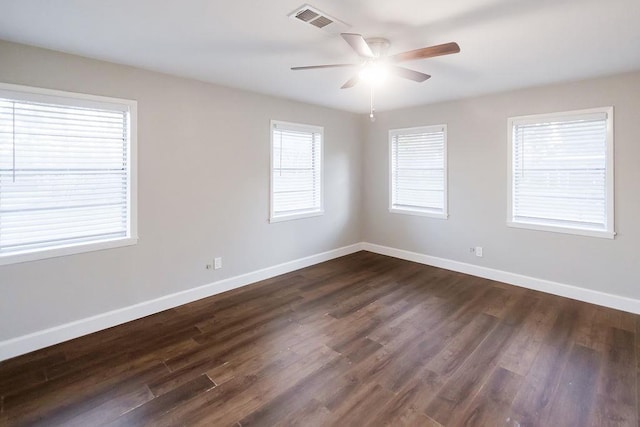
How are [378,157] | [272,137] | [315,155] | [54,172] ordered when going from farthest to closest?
[378,157]
[315,155]
[272,137]
[54,172]

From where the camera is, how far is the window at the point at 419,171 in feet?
16.2

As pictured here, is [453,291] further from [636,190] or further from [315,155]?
[315,155]

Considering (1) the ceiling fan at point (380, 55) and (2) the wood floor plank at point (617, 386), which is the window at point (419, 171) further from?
(2) the wood floor plank at point (617, 386)

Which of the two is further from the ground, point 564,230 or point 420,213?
point 420,213

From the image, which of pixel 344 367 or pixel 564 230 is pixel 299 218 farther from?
pixel 564 230

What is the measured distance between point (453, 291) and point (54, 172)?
14.3ft

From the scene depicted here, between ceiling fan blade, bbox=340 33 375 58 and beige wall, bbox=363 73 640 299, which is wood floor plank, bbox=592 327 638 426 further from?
ceiling fan blade, bbox=340 33 375 58

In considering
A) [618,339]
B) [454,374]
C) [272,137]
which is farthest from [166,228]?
[618,339]

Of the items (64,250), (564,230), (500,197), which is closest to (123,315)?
(64,250)

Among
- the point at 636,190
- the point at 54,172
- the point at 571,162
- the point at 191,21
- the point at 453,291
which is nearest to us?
the point at 191,21

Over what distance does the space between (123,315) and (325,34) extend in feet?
10.5

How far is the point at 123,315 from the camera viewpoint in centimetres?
320

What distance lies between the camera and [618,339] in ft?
9.45

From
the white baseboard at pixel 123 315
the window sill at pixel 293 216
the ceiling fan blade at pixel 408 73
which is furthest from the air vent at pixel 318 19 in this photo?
the white baseboard at pixel 123 315
